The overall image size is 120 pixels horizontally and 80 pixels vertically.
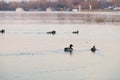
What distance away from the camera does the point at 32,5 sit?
83812 mm

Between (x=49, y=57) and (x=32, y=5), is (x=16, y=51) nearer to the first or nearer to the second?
(x=49, y=57)

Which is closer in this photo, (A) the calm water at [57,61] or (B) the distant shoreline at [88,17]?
(A) the calm water at [57,61]

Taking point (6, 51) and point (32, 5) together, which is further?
point (32, 5)

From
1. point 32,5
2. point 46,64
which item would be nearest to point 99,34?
point 46,64

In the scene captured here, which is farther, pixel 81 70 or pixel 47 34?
pixel 47 34

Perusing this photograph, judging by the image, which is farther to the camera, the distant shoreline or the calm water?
the distant shoreline

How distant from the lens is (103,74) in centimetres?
1489

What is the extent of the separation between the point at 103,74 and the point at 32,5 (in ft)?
228

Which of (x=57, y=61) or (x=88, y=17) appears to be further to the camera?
(x=88, y=17)

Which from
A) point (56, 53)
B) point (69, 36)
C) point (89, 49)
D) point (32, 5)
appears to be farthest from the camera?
point (32, 5)

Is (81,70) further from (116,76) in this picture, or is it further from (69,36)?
(69,36)

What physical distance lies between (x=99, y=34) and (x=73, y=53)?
9.39m

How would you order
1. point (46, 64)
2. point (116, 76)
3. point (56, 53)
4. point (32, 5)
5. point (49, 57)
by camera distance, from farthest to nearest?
point (32, 5)
point (56, 53)
point (49, 57)
point (46, 64)
point (116, 76)

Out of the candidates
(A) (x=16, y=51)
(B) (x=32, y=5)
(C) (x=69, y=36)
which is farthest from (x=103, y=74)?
(B) (x=32, y=5)
